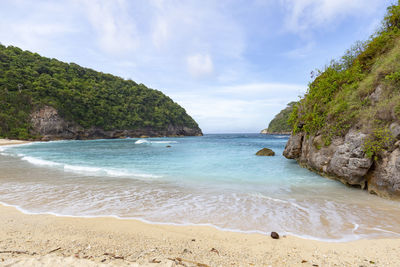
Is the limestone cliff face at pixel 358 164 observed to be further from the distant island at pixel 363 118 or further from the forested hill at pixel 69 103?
the forested hill at pixel 69 103

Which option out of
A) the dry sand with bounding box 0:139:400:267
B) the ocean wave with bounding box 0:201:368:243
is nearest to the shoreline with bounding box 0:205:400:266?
the dry sand with bounding box 0:139:400:267

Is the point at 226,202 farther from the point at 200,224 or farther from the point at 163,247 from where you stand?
the point at 163,247

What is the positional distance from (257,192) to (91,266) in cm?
610

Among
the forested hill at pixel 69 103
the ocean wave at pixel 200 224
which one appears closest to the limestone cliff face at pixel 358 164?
the ocean wave at pixel 200 224

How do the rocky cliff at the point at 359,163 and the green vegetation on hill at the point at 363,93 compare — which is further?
the green vegetation on hill at the point at 363,93

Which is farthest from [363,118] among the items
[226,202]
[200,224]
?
[200,224]

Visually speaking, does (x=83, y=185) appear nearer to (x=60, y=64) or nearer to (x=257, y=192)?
(x=257, y=192)

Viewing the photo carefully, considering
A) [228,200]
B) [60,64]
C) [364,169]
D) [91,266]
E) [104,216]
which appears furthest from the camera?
[60,64]

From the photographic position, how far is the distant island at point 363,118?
6.47 m

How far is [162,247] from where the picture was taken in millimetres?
3430

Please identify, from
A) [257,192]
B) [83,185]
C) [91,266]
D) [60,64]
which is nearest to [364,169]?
[257,192]

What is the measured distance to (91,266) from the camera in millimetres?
2611

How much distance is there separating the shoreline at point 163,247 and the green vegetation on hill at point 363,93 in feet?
16.8

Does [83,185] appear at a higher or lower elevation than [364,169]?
lower
